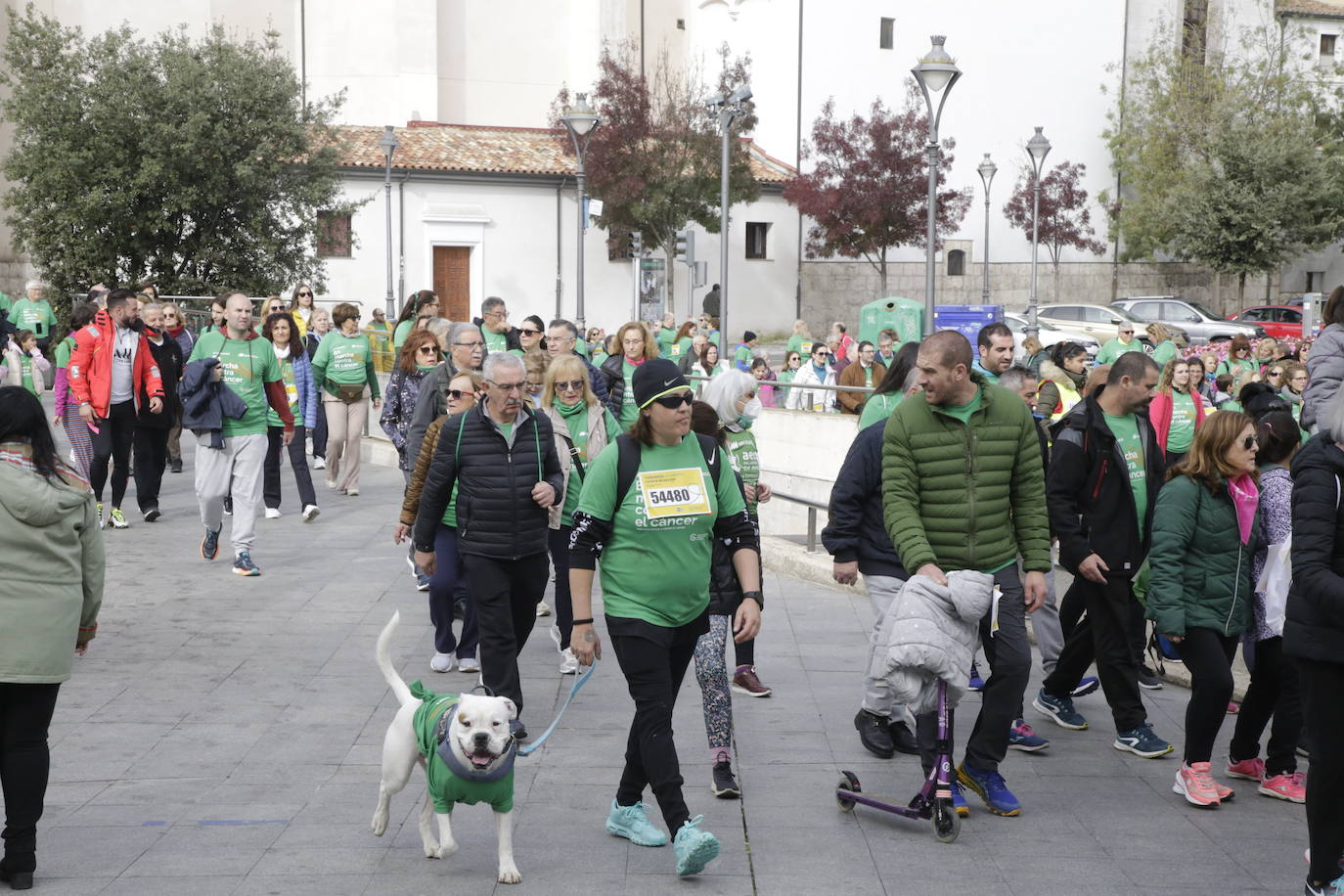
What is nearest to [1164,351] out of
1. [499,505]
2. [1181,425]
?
[1181,425]

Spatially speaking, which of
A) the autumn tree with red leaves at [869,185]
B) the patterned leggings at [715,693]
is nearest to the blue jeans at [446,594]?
the patterned leggings at [715,693]

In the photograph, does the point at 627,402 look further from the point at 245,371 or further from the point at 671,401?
the point at 671,401

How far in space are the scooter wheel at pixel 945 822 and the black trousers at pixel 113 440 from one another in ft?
28.4

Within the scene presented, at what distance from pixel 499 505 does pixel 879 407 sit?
5.97 feet

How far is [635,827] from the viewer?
17.7 feet

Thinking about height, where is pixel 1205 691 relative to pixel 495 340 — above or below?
below

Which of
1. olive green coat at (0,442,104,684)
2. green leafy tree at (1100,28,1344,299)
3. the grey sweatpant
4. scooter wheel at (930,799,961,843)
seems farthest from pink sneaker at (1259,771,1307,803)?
green leafy tree at (1100,28,1344,299)

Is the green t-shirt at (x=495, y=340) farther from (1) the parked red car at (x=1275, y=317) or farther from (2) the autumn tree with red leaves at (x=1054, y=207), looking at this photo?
(2) the autumn tree with red leaves at (x=1054, y=207)

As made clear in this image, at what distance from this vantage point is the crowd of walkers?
4883 millimetres

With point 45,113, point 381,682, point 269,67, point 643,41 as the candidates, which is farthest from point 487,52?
point 381,682

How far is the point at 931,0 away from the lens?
4672 cm

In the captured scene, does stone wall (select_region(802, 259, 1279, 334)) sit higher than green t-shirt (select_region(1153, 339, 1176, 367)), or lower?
higher

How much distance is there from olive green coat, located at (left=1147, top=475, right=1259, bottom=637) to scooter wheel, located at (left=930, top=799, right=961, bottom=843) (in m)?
1.28

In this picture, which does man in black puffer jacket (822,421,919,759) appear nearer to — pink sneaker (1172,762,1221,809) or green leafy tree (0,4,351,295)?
pink sneaker (1172,762,1221,809)
